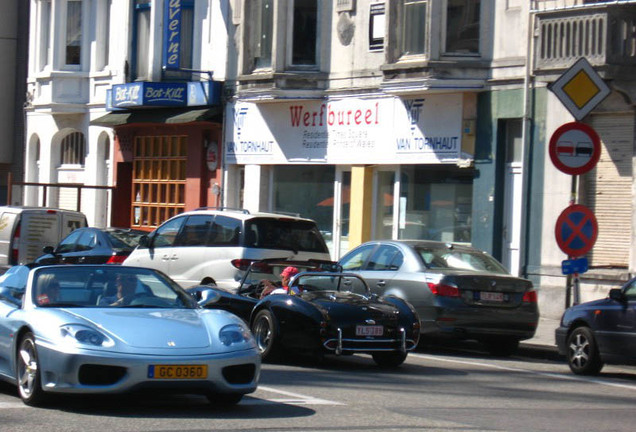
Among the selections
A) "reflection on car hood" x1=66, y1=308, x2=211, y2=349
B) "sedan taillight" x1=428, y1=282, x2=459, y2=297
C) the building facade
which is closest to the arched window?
the building facade

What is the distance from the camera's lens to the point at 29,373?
32.4 feet

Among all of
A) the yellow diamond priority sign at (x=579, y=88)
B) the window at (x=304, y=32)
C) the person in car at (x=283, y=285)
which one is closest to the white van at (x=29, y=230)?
the window at (x=304, y=32)

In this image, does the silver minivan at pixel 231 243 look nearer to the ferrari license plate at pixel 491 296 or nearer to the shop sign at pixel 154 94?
the ferrari license plate at pixel 491 296

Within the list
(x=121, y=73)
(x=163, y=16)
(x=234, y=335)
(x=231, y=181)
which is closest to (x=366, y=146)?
(x=231, y=181)

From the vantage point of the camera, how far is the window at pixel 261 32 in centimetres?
2845

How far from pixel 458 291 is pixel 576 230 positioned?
220 cm

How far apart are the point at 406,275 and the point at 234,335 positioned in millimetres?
6600

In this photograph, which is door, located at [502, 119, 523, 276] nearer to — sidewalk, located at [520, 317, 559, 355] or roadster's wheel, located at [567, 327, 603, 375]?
sidewalk, located at [520, 317, 559, 355]

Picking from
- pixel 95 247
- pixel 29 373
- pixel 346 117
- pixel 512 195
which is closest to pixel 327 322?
pixel 29 373

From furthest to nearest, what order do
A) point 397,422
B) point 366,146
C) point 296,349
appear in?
point 366,146 → point 296,349 → point 397,422

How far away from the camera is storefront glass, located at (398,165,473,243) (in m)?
24.2

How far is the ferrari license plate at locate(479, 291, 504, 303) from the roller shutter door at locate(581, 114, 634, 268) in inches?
224

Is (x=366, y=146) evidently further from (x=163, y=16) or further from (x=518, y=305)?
(x=518, y=305)

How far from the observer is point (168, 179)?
3228cm
